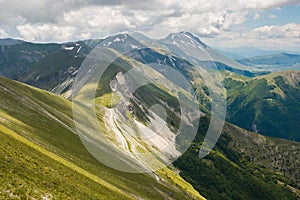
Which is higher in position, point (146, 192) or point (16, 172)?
point (16, 172)

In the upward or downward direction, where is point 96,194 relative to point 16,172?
downward

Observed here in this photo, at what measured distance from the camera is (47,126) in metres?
92.5

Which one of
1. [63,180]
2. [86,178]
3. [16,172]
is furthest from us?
[86,178]

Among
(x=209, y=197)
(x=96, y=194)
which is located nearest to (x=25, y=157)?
(x=96, y=194)

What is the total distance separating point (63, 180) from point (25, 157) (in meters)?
7.07

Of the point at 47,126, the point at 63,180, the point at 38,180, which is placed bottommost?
the point at 47,126

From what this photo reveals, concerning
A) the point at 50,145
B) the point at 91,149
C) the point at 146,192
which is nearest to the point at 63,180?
the point at 50,145

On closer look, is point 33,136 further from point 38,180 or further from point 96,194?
point 38,180

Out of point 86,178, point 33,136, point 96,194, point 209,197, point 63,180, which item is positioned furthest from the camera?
point 209,197

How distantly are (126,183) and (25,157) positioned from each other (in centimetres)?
3416

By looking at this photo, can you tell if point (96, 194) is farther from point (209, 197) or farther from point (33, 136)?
point (209, 197)

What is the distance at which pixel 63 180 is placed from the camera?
4853 centimetres

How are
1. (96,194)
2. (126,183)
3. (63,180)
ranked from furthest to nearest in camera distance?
1. (126,183)
2. (96,194)
3. (63,180)

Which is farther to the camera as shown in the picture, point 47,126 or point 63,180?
point 47,126
